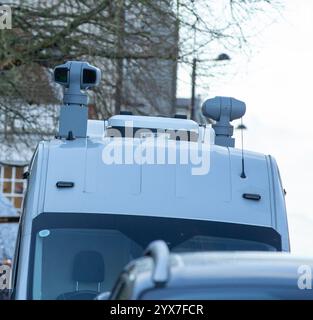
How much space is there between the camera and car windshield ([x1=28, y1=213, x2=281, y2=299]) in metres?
7.81

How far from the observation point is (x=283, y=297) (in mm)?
4926

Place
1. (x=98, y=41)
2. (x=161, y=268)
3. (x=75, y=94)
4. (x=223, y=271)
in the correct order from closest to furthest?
(x=161, y=268), (x=223, y=271), (x=75, y=94), (x=98, y=41)

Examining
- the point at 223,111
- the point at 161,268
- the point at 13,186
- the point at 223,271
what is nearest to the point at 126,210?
the point at 223,111

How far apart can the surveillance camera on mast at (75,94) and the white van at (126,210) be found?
2.43 feet

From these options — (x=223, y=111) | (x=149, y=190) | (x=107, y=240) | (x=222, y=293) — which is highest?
(x=223, y=111)

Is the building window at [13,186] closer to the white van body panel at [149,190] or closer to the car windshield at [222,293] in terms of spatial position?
the white van body panel at [149,190]

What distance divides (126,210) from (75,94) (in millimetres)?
2162

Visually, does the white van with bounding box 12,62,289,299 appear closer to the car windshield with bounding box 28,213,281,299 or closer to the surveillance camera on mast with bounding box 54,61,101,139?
the car windshield with bounding box 28,213,281,299

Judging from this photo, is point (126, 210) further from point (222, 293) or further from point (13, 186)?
point (13, 186)

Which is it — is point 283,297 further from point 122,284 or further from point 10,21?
point 10,21

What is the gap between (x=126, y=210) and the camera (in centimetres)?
793

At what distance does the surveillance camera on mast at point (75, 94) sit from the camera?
9.29m

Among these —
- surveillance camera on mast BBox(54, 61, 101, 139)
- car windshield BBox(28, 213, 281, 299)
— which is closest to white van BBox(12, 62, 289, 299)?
car windshield BBox(28, 213, 281, 299)
